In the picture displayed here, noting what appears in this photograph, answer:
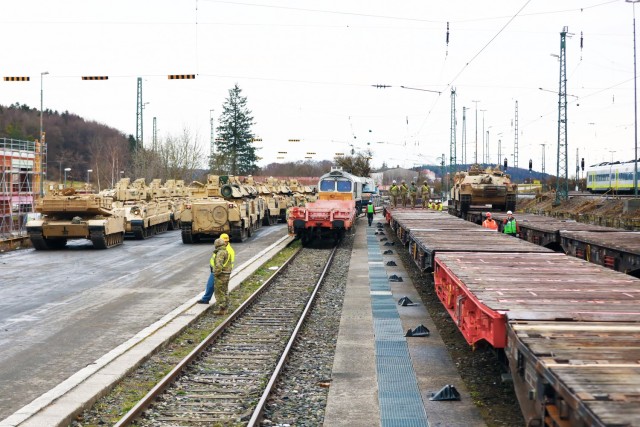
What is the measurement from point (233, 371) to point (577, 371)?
5.85 meters

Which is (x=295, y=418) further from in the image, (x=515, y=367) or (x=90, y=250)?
(x=90, y=250)

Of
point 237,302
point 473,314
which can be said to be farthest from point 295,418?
point 237,302

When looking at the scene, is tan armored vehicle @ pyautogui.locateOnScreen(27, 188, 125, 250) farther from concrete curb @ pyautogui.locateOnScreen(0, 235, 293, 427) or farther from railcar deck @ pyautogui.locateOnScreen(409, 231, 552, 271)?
concrete curb @ pyautogui.locateOnScreen(0, 235, 293, 427)

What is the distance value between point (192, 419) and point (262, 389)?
1.35m

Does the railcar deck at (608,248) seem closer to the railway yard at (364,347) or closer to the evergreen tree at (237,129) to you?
the railway yard at (364,347)

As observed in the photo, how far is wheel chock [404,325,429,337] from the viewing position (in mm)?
12422

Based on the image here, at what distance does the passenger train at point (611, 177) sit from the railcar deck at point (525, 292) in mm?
41002

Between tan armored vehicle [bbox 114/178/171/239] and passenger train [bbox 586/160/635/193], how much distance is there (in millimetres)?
29814

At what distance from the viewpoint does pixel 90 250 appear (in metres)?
27.7

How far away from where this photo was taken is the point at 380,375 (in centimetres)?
988

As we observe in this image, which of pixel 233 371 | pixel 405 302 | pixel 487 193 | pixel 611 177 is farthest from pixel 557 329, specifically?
pixel 611 177

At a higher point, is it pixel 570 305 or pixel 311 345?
pixel 570 305

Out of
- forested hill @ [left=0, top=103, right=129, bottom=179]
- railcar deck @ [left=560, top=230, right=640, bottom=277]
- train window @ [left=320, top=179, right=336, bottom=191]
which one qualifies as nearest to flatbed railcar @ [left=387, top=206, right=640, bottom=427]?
railcar deck @ [left=560, top=230, right=640, bottom=277]

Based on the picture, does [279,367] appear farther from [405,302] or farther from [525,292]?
[405,302]
